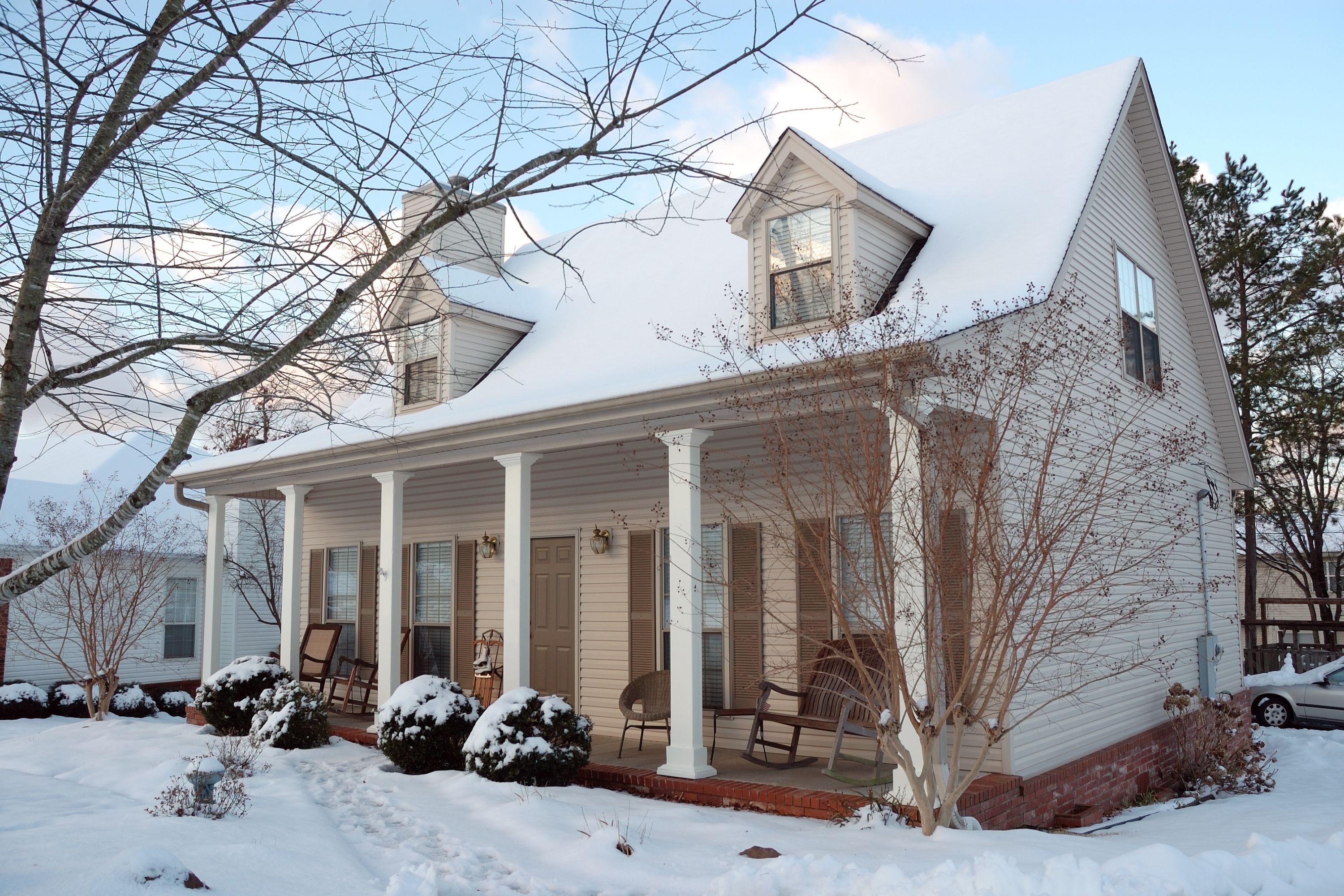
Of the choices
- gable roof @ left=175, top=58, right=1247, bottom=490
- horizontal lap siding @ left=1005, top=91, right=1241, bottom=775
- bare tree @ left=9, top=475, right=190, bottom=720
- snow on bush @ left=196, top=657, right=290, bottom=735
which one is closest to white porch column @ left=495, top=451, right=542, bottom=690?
gable roof @ left=175, top=58, right=1247, bottom=490

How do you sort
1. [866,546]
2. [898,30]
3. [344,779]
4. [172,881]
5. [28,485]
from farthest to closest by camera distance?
[28,485] → [866,546] → [344,779] → [172,881] → [898,30]

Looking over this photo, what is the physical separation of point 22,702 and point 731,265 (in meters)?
11.0

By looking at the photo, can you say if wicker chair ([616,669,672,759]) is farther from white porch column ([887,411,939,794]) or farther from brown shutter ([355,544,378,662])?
brown shutter ([355,544,378,662])

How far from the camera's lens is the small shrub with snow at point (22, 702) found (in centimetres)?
1324

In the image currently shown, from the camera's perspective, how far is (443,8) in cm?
413

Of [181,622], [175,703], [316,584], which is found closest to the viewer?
[316,584]

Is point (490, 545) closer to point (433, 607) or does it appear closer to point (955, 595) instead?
point (433, 607)

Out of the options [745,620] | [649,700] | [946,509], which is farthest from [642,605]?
[946,509]

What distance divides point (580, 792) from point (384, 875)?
2254mm

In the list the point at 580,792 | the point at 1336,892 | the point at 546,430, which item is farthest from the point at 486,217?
the point at 1336,892

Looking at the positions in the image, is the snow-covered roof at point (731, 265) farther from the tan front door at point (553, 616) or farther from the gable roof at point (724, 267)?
the tan front door at point (553, 616)

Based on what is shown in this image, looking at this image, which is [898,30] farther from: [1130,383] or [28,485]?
[28,485]

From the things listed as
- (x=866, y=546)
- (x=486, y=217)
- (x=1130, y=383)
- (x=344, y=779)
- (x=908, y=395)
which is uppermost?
(x=486, y=217)

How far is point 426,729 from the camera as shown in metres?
8.08
